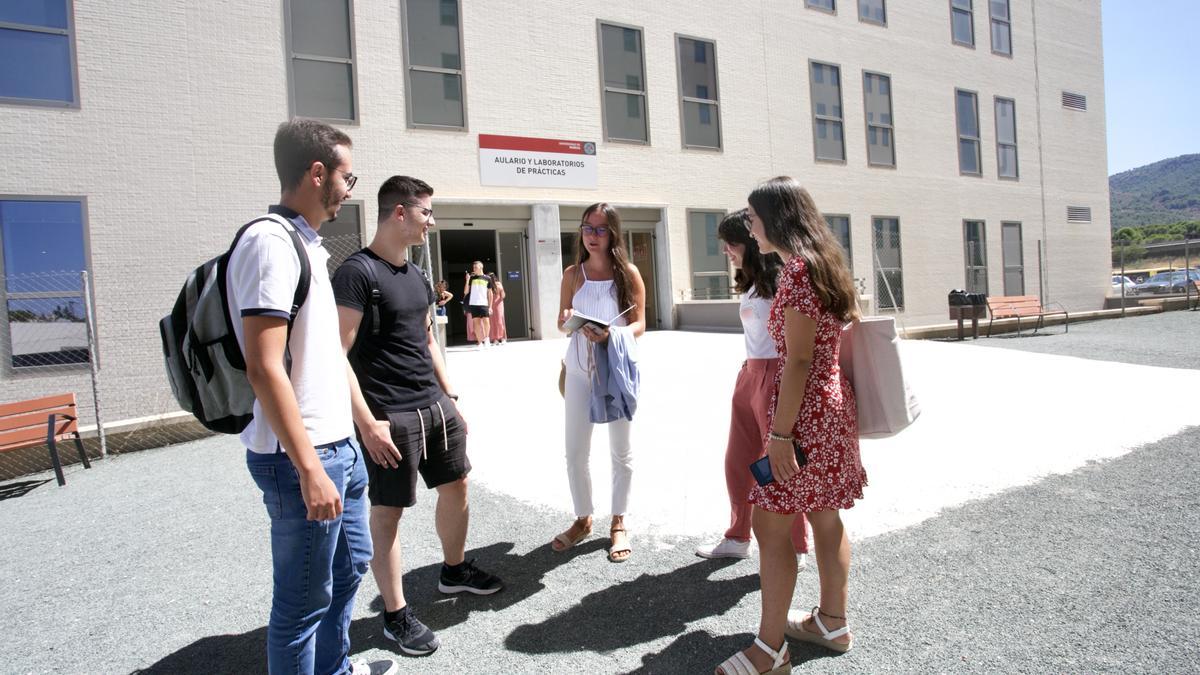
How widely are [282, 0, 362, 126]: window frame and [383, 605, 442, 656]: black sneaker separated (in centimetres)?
1101

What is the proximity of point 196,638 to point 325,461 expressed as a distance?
171 centimetres

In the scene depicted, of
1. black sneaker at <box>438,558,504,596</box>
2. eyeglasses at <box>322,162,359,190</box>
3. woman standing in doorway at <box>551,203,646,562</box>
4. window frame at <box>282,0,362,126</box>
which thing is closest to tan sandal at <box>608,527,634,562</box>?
woman standing in doorway at <box>551,203,646,562</box>

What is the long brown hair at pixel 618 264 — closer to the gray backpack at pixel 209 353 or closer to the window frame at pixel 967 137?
the gray backpack at pixel 209 353

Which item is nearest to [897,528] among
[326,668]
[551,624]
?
[551,624]

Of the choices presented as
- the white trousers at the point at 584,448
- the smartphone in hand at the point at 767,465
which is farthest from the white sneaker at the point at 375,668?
the smartphone in hand at the point at 767,465

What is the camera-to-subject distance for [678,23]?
15805 mm

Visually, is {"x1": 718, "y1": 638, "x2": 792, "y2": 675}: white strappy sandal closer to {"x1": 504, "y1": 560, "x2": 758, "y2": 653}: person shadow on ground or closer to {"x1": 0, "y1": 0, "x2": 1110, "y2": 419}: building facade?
{"x1": 504, "y1": 560, "x2": 758, "y2": 653}: person shadow on ground

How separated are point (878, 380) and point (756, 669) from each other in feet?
3.73

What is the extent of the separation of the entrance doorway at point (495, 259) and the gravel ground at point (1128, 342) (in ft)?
29.6

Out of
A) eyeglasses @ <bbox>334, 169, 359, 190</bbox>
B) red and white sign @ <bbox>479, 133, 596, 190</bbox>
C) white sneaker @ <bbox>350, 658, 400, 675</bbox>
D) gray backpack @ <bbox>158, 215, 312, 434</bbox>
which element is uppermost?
red and white sign @ <bbox>479, 133, 596, 190</bbox>

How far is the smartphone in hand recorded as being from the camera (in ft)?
7.88

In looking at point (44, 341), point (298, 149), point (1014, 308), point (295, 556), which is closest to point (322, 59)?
point (44, 341)

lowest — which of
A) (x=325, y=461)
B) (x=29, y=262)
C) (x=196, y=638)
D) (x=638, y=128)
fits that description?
(x=196, y=638)

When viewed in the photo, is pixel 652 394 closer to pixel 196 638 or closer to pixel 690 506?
pixel 690 506
